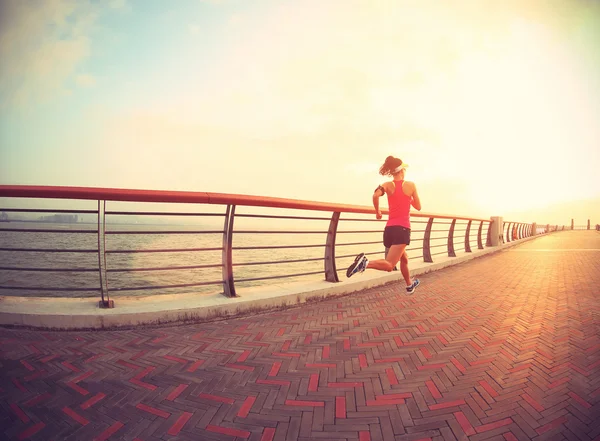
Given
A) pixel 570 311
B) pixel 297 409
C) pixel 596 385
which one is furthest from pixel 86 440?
pixel 570 311

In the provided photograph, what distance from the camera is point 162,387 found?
6.82 feet

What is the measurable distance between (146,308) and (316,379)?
7.17 feet

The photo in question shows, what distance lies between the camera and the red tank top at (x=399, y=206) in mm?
4035

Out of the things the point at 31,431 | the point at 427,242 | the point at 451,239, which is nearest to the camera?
the point at 31,431

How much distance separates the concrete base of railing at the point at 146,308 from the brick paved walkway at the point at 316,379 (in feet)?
0.45

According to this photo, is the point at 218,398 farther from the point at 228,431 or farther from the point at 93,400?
the point at 93,400

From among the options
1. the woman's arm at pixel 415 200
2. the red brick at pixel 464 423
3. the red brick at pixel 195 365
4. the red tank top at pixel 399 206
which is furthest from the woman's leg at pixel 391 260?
the red brick at pixel 195 365

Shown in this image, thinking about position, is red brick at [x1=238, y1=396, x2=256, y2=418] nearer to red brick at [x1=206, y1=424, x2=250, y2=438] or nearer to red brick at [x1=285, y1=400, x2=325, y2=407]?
red brick at [x1=206, y1=424, x2=250, y2=438]

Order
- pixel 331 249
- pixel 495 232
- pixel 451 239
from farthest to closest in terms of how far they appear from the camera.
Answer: pixel 495 232 < pixel 451 239 < pixel 331 249

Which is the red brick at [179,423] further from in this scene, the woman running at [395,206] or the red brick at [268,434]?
the woman running at [395,206]

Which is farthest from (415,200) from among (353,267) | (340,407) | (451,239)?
(451,239)

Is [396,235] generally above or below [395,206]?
below

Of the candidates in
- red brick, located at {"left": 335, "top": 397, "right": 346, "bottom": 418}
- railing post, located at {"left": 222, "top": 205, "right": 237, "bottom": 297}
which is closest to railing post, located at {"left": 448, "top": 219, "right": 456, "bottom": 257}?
railing post, located at {"left": 222, "top": 205, "right": 237, "bottom": 297}

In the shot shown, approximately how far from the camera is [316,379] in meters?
2.18
